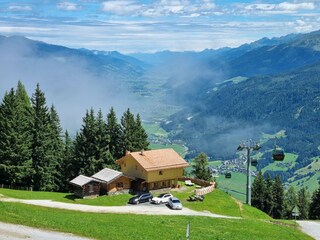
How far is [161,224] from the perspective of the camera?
162 feet

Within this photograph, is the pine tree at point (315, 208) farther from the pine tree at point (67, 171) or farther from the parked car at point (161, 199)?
the pine tree at point (67, 171)

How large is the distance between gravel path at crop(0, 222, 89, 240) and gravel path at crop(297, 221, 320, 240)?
33.4 metres

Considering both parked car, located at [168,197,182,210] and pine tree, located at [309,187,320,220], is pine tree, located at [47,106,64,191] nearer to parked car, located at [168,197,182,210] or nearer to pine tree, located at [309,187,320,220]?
parked car, located at [168,197,182,210]

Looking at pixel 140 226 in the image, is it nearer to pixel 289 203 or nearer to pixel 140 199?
pixel 140 199

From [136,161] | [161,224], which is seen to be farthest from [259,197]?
[161,224]

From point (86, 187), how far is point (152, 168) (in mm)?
12581

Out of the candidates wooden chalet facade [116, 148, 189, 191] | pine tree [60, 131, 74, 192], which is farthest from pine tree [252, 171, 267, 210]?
pine tree [60, 131, 74, 192]

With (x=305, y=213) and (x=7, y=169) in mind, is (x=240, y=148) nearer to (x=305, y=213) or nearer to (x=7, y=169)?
(x=7, y=169)

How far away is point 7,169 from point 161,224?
144 ft

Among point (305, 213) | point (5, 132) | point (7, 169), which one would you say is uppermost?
point (5, 132)

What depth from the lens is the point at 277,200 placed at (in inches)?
5157

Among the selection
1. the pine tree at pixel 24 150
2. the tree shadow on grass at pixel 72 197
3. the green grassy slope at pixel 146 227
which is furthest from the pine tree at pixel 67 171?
the green grassy slope at pixel 146 227

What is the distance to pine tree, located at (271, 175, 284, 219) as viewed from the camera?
426 feet

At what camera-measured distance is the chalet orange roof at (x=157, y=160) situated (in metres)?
84.3
